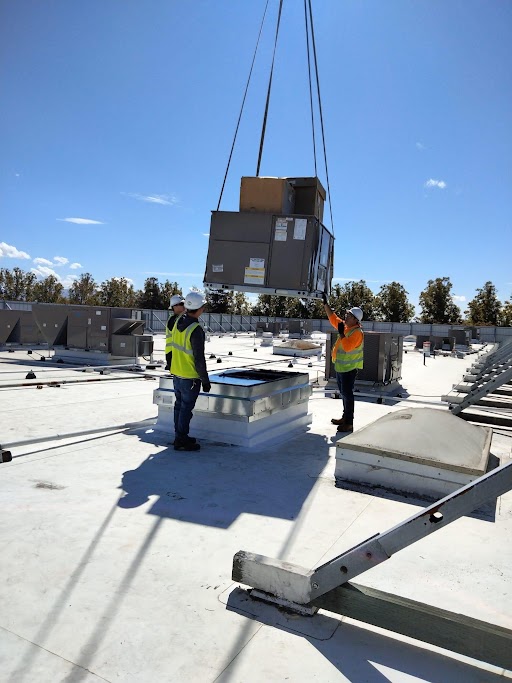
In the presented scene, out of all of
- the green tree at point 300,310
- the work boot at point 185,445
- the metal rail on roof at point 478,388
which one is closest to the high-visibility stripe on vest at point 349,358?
the metal rail on roof at point 478,388

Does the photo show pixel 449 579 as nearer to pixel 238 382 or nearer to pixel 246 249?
pixel 238 382

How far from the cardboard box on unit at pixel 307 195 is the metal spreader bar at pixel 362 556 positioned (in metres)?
4.81

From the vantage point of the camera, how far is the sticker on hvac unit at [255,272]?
6242 mm

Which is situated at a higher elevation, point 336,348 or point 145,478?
point 336,348

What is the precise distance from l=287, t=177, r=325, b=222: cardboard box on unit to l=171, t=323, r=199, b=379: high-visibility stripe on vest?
2266 millimetres

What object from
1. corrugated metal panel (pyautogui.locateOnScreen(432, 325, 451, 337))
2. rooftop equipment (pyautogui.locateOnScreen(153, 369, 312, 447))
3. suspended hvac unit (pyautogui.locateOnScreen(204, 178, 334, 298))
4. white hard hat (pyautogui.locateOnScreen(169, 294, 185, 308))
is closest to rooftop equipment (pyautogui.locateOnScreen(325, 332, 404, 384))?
white hard hat (pyautogui.locateOnScreen(169, 294, 185, 308))

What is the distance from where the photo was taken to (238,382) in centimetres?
632

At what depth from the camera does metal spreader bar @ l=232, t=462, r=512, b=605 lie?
2.22 m

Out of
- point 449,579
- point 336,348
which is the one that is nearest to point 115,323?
point 336,348

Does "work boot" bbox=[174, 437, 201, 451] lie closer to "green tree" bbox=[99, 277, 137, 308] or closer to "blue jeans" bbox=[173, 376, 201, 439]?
"blue jeans" bbox=[173, 376, 201, 439]

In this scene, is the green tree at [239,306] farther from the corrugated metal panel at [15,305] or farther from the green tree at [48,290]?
the corrugated metal panel at [15,305]

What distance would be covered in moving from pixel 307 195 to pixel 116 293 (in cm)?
8134

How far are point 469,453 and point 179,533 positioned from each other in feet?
9.39

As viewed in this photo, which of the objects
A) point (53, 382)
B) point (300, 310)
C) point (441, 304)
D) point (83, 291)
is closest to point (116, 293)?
point (83, 291)
